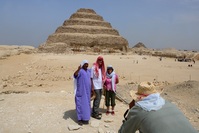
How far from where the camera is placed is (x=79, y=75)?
547cm

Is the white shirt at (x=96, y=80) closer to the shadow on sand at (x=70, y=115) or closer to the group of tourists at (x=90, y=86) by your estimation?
the group of tourists at (x=90, y=86)

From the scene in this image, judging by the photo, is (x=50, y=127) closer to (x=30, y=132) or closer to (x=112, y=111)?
(x=30, y=132)

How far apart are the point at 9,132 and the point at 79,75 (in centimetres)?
184

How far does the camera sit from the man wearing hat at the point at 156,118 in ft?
8.34

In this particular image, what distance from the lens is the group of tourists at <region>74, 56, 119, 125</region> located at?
547cm

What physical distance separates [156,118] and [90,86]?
317cm

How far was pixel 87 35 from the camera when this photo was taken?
58938mm

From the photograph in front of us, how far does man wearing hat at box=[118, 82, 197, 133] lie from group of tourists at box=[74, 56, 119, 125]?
9.06 feet

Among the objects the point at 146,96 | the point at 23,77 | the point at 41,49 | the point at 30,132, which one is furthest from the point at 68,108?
the point at 41,49

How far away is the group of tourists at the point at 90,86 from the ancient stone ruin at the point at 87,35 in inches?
1822

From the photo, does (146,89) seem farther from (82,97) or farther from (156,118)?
(82,97)

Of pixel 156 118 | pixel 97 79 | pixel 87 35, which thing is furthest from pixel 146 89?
pixel 87 35

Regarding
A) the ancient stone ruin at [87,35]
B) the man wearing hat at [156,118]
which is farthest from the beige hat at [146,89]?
the ancient stone ruin at [87,35]

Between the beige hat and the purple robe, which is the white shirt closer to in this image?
the purple robe
